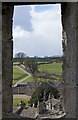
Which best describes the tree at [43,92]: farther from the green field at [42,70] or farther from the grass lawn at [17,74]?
the grass lawn at [17,74]

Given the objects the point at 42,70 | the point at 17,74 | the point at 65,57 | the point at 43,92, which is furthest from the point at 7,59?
the point at 43,92

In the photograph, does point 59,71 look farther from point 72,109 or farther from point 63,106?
point 72,109

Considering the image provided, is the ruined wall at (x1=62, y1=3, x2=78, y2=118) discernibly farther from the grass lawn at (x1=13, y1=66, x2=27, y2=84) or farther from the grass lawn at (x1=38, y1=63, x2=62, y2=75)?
the grass lawn at (x1=13, y1=66, x2=27, y2=84)

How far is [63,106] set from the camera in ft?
17.4

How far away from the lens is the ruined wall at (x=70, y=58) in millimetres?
4441

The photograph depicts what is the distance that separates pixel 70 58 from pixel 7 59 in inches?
32.9

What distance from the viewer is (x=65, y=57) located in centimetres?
504


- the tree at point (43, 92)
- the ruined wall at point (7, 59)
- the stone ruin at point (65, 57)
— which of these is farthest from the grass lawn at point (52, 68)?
the ruined wall at point (7, 59)

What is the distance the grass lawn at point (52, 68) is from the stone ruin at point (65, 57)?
0.12 metres

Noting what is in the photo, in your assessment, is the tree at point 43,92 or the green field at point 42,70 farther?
the tree at point 43,92

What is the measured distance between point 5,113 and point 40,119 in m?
0.49

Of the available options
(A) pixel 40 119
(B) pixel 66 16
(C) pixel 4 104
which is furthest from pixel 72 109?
(B) pixel 66 16

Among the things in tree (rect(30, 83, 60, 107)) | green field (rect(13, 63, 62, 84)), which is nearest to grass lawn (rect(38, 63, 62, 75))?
green field (rect(13, 63, 62, 84))

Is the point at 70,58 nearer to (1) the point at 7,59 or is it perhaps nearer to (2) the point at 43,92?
(1) the point at 7,59
